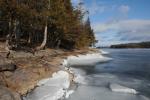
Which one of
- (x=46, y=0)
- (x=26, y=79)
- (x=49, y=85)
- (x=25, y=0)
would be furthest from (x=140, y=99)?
(x=46, y=0)

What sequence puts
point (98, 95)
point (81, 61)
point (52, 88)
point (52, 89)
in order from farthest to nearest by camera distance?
1. point (81, 61)
2. point (52, 88)
3. point (52, 89)
4. point (98, 95)

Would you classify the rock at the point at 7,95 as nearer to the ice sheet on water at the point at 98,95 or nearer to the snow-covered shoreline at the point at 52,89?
the snow-covered shoreline at the point at 52,89

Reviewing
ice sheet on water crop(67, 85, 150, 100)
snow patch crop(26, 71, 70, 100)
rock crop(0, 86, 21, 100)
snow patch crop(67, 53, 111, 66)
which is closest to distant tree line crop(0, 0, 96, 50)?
snow patch crop(67, 53, 111, 66)

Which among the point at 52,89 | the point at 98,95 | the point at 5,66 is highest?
the point at 5,66

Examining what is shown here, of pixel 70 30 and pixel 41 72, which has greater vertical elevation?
pixel 70 30

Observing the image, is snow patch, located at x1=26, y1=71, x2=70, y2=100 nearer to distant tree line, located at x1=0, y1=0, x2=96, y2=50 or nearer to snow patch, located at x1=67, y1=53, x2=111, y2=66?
distant tree line, located at x1=0, y1=0, x2=96, y2=50

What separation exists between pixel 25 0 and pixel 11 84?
56.8 ft

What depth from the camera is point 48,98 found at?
49.4 feet

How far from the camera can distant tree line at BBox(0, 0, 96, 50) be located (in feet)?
101

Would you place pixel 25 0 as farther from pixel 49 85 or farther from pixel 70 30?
pixel 70 30

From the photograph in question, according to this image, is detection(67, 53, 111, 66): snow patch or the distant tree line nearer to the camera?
the distant tree line

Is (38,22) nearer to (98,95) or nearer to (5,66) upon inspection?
(5,66)

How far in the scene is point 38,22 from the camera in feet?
128

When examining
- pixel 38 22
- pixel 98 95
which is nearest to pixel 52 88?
pixel 98 95
